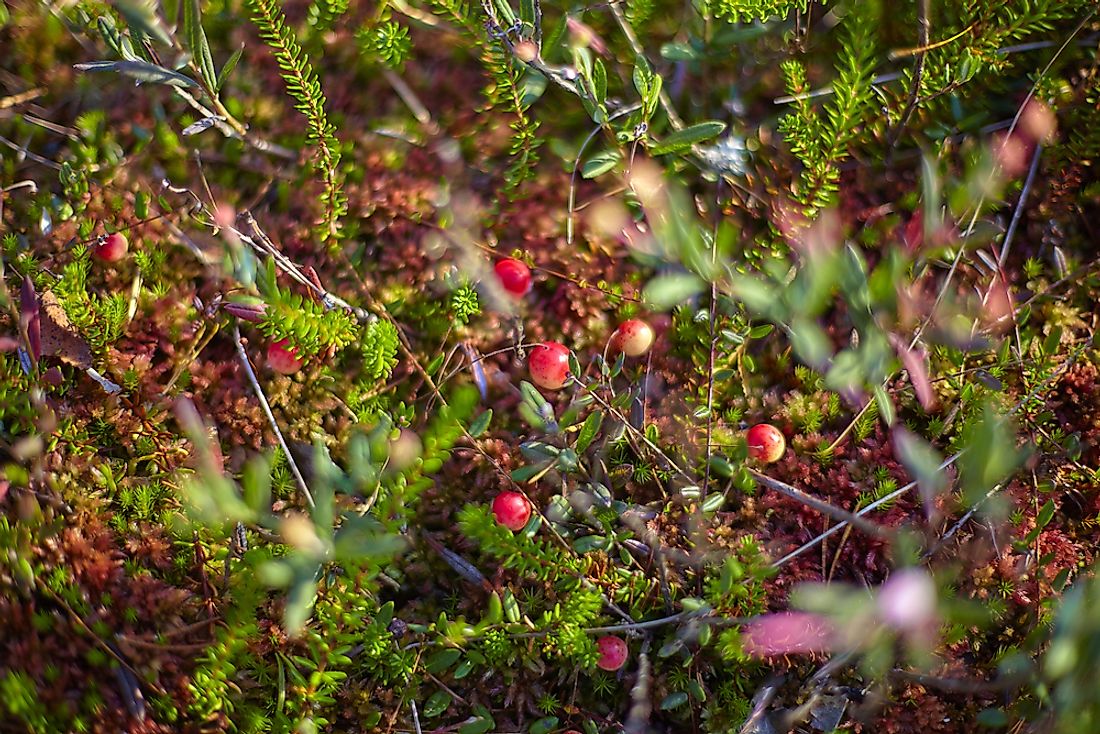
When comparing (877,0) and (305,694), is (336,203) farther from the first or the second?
(877,0)

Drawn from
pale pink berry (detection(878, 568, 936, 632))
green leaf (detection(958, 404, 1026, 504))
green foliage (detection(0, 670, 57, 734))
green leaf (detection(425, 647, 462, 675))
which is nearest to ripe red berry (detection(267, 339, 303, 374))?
green leaf (detection(425, 647, 462, 675))

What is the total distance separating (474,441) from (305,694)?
1.00 m

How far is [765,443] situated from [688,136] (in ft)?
3.81

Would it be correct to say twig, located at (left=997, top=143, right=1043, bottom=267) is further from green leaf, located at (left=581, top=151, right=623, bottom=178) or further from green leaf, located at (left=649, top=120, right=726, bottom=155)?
green leaf, located at (left=581, top=151, right=623, bottom=178)

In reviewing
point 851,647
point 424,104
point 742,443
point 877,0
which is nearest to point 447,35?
point 424,104

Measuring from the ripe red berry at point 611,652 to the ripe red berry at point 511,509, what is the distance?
497mm

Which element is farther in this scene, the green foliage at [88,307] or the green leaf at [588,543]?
the green foliage at [88,307]

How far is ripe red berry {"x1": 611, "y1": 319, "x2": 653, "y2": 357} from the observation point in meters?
3.23

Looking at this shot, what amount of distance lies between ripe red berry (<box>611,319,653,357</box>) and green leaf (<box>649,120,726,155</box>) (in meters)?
0.67

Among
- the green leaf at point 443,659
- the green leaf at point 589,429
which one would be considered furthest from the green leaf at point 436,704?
the green leaf at point 589,429

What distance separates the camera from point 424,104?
3707 mm

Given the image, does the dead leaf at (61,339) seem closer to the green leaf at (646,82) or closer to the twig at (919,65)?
the green leaf at (646,82)

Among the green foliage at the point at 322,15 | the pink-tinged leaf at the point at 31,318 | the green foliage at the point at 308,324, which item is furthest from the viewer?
the green foliage at the point at 322,15

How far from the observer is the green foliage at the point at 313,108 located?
2809 mm
